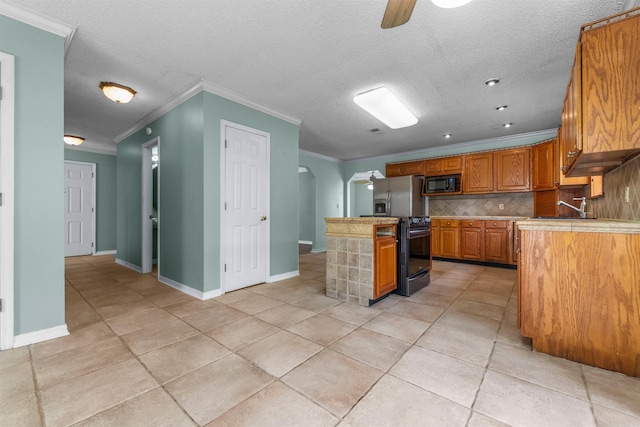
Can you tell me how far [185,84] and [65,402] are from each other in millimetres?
3127

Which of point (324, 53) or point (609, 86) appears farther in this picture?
point (324, 53)

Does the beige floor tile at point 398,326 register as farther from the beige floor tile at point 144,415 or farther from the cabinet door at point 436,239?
the cabinet door at point 436,239

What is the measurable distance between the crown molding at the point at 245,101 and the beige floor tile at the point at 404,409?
3.43m

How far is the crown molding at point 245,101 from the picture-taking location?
3182 mm

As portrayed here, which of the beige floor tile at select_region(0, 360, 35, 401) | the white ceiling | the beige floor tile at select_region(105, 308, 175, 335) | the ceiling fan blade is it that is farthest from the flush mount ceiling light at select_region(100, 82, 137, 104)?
the ceiling fan blade

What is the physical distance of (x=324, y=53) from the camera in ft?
8.32

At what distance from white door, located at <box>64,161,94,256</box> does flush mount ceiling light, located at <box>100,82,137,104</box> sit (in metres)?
4.38

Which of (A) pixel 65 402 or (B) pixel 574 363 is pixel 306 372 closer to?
(A) pixel 65 402

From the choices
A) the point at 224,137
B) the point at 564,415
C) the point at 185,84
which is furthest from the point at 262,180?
the point at 564,415

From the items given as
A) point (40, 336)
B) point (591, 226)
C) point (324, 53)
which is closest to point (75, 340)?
point (40, 336)

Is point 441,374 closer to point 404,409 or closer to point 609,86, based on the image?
point 404,409

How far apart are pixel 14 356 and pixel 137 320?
77 centimetres

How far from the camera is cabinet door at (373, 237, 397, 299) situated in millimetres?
2851

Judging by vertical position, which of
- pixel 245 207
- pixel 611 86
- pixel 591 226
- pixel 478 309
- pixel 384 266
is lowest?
pixel 478 309
